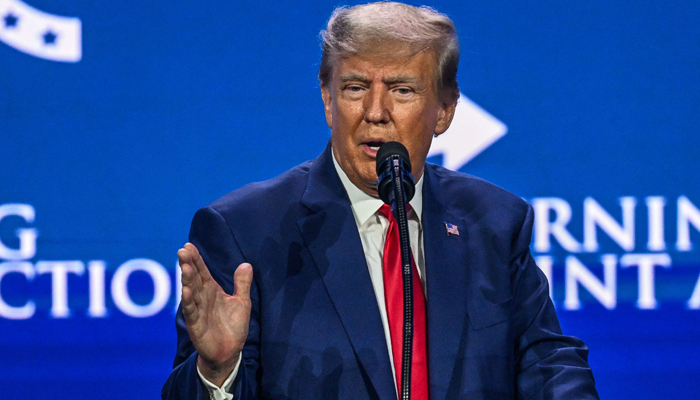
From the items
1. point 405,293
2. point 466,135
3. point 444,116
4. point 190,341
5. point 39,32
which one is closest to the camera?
point 405,293

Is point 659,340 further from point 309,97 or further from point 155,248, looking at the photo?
point 155,248

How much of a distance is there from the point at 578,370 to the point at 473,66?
1321mm

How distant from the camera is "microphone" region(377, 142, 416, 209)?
1236 millimetres

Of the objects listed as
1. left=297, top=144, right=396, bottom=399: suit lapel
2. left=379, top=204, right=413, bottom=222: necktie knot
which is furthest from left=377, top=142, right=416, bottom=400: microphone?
left=379, top=204, right=413, bottom=222: necktie knot

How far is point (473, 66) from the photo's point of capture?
2.65 metres

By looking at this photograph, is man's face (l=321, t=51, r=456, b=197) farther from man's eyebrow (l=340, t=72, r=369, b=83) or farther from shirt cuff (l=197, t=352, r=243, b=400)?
shirt cuff (l=197, t=352, r=243, b=400)

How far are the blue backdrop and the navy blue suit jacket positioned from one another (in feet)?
2.85

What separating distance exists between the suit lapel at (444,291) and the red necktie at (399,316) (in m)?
0.02

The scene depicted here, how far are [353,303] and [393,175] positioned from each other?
16.0 inches

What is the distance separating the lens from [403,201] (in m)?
1.20

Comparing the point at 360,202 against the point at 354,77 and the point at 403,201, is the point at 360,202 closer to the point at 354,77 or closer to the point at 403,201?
the point at 354,77

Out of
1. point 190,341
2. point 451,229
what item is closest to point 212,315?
point 190,341

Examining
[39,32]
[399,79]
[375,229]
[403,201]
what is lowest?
[403,201]

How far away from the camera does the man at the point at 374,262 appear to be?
1529mm
